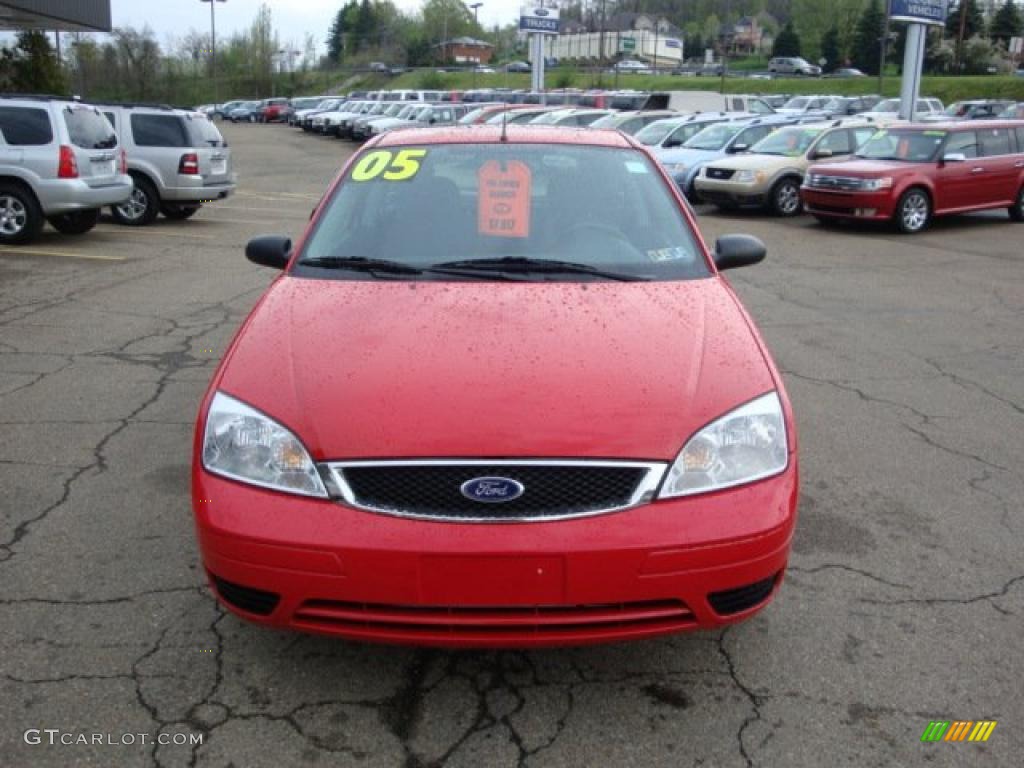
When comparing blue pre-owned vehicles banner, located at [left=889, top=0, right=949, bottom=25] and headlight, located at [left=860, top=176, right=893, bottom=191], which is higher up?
blue pre-owned vehicles banner, located at [left=889, top=0, right=949, bottom=25]

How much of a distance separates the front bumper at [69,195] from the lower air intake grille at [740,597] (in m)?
11.5

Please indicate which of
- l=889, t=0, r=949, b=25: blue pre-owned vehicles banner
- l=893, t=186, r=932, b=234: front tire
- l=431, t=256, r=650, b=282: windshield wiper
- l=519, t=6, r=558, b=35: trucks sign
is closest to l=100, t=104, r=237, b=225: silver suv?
l=893, t=186, r=932, b=234: front tire

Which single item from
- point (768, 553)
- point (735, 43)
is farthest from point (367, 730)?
point (735, 43)

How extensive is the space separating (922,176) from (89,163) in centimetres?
1195

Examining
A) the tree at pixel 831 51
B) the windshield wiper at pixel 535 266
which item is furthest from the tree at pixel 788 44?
the windshield wiper at pixel 535 266

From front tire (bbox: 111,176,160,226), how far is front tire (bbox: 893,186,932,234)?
1141cm

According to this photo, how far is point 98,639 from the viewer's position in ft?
10.4

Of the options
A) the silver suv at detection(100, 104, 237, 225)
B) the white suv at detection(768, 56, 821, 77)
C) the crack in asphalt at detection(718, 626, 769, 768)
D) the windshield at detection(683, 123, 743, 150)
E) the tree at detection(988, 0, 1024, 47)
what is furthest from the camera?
the white suv at detection(768, 56, 821, 77)

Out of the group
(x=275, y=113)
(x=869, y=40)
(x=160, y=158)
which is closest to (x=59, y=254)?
(x=160, y=158)

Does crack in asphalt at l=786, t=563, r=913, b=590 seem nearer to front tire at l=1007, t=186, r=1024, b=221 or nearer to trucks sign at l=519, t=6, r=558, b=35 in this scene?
front tire at l=1007, t=186, r=1024, b=221

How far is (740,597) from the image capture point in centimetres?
276

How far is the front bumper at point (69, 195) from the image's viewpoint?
11.9 metres

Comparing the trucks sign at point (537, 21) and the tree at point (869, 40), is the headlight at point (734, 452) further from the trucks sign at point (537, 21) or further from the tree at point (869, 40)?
the tree at point (869, 40)

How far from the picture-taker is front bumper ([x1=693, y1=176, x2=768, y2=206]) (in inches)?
647
